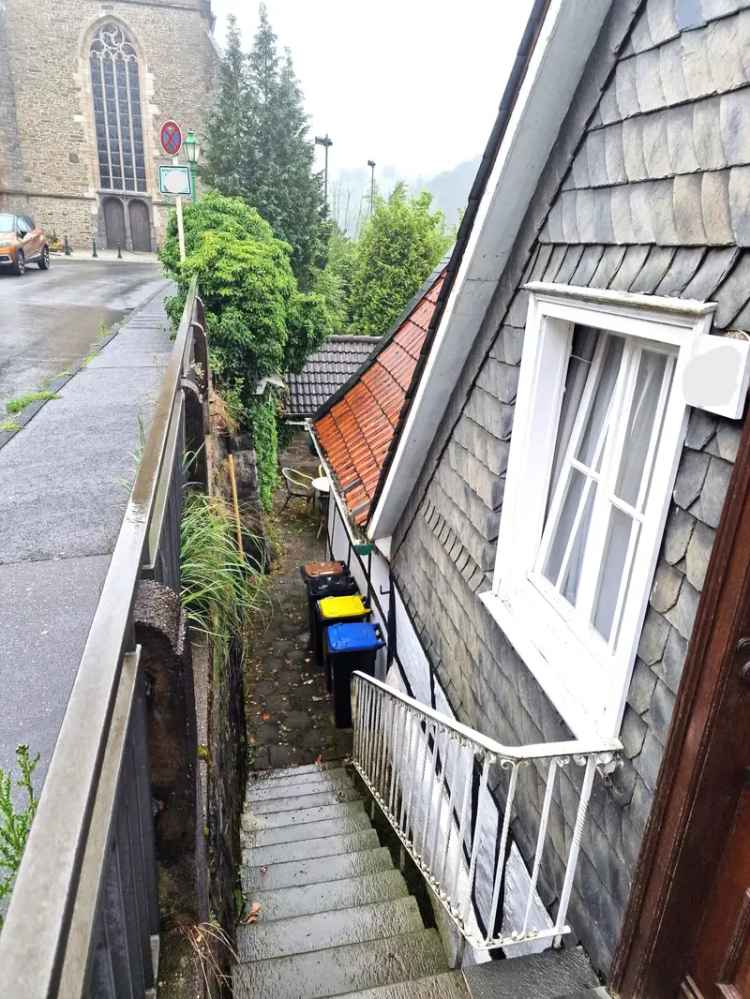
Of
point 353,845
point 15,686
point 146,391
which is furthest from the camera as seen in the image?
point 146,391

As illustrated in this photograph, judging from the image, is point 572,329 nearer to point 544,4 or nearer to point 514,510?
point 514,510

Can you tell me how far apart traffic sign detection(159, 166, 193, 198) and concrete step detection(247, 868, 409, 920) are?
836 cm

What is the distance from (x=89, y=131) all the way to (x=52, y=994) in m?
34.8

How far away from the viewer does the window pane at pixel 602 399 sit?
2.38m

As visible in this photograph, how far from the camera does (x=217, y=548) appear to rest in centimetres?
337

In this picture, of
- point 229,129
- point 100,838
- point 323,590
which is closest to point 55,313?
point 323,590

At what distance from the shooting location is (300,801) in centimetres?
497

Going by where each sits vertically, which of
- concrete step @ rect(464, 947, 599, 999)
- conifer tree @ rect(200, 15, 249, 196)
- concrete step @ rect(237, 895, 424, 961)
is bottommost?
concrete step @ rect(237, 895, 424, 961)

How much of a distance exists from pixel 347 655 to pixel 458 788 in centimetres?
344

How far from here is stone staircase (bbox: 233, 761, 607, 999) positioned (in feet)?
7.66

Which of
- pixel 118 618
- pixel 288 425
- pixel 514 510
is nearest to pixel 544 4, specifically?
pixel 514 510

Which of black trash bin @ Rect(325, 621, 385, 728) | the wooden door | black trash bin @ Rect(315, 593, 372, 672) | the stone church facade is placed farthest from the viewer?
the stone church facade

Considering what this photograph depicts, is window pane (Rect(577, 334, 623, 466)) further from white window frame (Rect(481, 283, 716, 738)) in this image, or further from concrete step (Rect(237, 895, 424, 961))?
concrete step (Rect(237, 895, 424, 961))

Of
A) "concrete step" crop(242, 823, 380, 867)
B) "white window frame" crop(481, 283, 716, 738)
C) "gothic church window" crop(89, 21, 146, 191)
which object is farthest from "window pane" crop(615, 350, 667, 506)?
"gothic church window" crop(89, 21, 146, 191)
